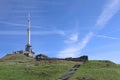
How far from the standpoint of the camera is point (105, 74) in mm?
63344

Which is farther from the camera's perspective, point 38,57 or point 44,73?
point 38,57

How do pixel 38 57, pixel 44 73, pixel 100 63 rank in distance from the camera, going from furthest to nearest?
pixel 38 57 < pixel 100 63 < pixel 44 73

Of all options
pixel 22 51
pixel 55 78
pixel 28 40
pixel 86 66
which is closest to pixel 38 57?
pixel 22 51

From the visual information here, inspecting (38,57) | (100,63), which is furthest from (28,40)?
(100,63)

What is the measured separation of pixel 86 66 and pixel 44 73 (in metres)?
19.9

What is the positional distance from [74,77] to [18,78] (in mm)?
10362

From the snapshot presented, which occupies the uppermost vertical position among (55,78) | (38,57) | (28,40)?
(28,40)

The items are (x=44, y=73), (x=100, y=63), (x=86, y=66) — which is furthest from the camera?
(x=100, y=63)

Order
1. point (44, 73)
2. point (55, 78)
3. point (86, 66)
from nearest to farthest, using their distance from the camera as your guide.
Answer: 1. point (55, 78)
2. point (44, 73)
3. point (86, 66)

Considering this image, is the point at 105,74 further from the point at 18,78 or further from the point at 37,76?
the point at 18,78

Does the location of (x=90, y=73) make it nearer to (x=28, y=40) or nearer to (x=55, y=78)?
(x=55, y=78)

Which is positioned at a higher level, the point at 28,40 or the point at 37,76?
the point at 28,40

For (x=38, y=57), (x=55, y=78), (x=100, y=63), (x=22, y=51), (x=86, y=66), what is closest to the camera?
(x=55, y=78)

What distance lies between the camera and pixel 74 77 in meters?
57.2
